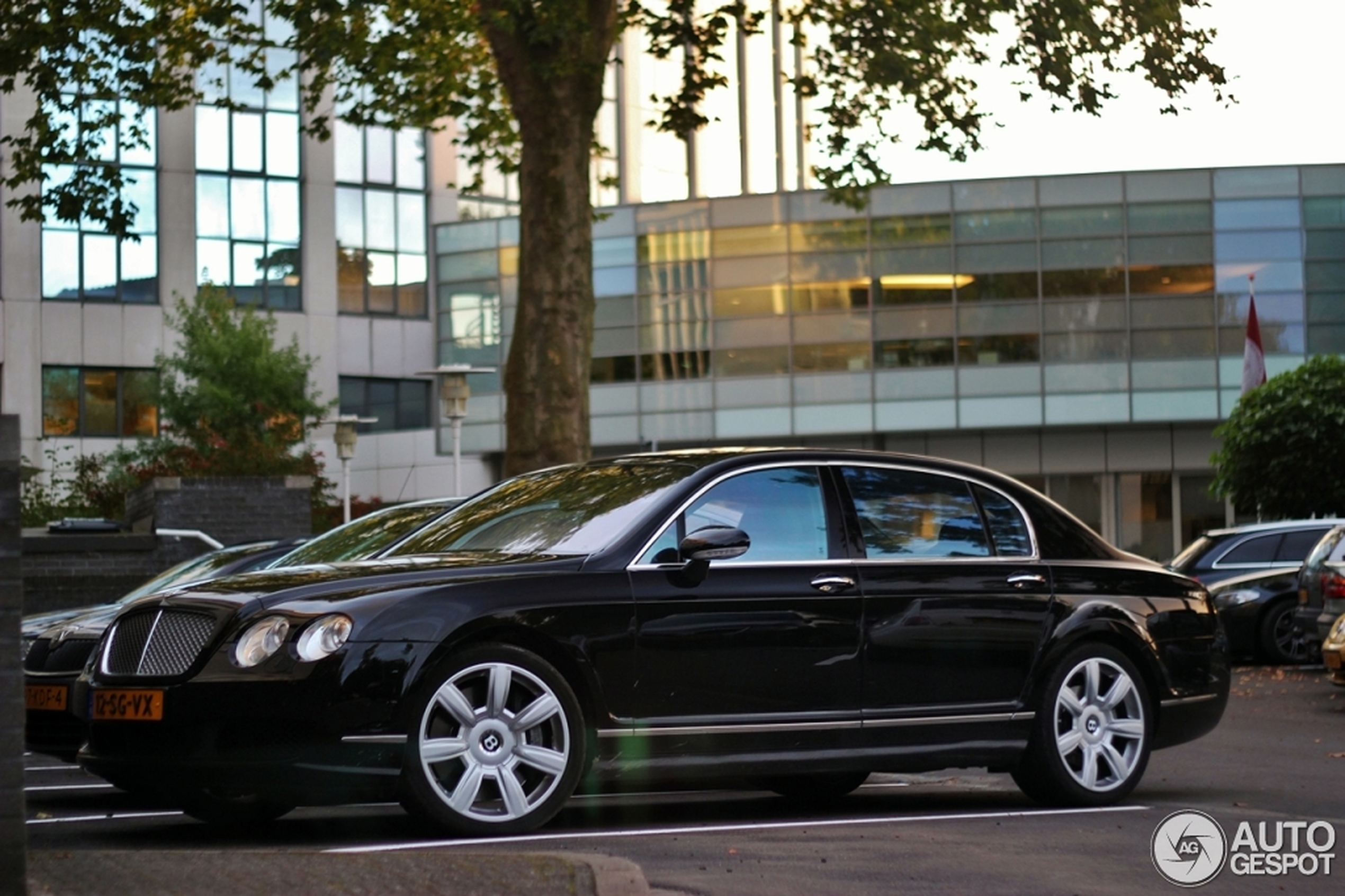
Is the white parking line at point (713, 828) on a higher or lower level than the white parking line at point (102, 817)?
higher

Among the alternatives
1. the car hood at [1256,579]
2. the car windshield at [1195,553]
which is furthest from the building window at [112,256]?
the car hood at [1256,579]

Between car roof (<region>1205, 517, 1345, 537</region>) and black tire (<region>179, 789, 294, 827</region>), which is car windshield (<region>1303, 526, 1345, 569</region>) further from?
black tire (<region>179, 789, 294, 827</region>)

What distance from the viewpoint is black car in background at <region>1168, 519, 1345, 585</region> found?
2212 centimetres

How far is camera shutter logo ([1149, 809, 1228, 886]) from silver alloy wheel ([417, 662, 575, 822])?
2.18 meters

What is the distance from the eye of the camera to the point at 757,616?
8023 mm

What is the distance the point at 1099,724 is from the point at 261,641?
3882 millimetres

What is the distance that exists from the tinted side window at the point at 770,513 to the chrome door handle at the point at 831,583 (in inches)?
4.1

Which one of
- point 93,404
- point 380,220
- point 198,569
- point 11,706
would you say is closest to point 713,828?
point 11,706

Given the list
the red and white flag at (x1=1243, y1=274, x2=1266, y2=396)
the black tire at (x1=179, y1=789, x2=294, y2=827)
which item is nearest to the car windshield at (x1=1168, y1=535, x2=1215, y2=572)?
the red and white flag at (x1=1243, y1=274, x2=1266, y2=396)

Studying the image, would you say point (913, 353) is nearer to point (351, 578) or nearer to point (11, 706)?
point (351, 578)

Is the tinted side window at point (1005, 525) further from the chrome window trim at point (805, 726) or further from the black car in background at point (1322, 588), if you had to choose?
the black car in background at point (1322, 588)

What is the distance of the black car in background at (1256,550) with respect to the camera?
2212cm

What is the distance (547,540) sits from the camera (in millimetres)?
8070

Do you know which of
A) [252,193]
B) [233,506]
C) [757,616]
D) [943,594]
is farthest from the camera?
[252,193]
